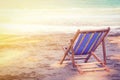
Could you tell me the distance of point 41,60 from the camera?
8.52 m

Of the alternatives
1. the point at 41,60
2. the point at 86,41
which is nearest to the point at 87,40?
the point at 86,41

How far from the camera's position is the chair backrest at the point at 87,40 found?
7121 mm

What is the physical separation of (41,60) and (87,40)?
1.87m

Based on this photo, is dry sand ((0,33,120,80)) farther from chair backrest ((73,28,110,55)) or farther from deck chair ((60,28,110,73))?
chair backrest ((73,28,110,55))

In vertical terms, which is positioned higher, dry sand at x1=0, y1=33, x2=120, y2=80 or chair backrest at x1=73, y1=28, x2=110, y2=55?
chair backrest at x1=73, y1=28, x2=110, y2=55

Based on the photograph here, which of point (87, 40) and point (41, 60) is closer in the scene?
point (87, 40)

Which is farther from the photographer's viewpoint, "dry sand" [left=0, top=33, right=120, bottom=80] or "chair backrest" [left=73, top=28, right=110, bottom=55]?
"chair backrest" [left=73, top=28, right=110, bottom=55]

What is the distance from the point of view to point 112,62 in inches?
325

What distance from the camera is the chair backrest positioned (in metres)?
7.12

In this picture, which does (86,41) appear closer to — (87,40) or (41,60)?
(87,40)

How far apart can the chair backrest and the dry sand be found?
630 millimetres

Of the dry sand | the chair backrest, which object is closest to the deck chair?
the chair backrest

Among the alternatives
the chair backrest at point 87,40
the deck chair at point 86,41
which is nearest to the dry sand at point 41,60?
the deck chair at point 86,41

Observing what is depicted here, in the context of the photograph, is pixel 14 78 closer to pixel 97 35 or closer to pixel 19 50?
pixel 97 35
